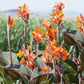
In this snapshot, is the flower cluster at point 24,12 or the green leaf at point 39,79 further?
the flower cluster at point 24,12

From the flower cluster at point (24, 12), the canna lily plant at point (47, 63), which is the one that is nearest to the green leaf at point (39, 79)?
the canna lily plant at point (47, 63)

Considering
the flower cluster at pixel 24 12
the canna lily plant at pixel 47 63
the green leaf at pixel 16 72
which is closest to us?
the canna lily plant at pixel 47 63

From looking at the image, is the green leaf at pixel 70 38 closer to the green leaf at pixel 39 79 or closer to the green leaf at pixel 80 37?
the green leaf at pixel 80 37

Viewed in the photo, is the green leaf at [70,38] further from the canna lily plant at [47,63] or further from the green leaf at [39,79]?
the green leaf at [39,79]

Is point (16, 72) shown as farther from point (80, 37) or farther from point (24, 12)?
point (80, 37)

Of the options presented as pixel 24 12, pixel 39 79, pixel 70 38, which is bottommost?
pixel 39 79

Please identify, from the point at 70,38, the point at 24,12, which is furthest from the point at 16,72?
the point at 70,38

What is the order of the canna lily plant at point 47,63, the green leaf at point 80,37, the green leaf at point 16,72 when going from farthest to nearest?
the green leaf at point 80,37, the green leaf at point 16,72, the canna lily plant at point 47,63

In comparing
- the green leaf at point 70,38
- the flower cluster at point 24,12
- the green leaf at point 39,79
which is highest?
the flower cluster at point 24,12

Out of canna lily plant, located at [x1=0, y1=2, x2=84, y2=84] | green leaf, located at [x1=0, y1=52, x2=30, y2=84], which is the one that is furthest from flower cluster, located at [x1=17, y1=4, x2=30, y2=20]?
green leaf, located at [x1=0, y1=52, x2=30, y2=84]

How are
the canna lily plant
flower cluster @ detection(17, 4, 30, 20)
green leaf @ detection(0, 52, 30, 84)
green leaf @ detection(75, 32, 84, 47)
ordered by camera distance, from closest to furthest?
the canna lily plant < green leaf @ detection(0, 52, 30, 84) < flower cluster @ detection(17, 4, 30, 20) < green leaf @ detection(75, 32, 84, 47)

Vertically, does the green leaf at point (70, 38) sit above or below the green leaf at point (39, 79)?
above

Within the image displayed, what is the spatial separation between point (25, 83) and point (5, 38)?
519 cm

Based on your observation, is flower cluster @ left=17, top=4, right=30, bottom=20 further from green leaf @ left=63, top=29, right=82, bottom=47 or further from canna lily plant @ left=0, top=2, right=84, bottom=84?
green leaf @ left=63, top=29, right=82, bottom=47
